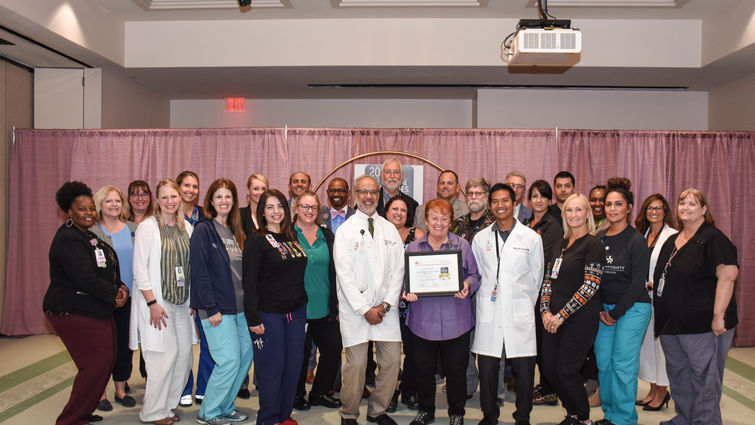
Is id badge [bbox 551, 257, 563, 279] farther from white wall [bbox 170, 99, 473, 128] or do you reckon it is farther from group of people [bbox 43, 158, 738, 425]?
white wall [bbox 170, 99, 473, 128]

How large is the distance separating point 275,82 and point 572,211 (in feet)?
17.8

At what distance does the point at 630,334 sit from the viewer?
388 centimetres

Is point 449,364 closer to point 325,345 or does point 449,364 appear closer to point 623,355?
point 325,345

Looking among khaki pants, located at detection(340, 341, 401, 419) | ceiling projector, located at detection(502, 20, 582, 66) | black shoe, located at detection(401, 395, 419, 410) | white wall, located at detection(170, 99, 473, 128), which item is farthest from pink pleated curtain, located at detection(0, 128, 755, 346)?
khaki pants, located at detection(340, 341, 401, 419)

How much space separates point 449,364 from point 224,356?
1.63 m

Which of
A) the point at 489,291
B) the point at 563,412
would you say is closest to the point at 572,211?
the point at 489,291

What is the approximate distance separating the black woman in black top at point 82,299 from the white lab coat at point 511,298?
2666 mm

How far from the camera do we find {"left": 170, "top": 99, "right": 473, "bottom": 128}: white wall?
906 cm

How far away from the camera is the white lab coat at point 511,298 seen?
375cm

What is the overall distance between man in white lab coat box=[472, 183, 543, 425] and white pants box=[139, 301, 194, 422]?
218cm

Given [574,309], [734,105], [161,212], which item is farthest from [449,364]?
[734,105]

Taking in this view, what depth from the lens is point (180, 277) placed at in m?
3.88

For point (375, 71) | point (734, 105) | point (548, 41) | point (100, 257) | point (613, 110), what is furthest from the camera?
Result: point (613, 110)

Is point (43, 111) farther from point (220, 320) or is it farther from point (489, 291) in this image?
point (489, 291)
